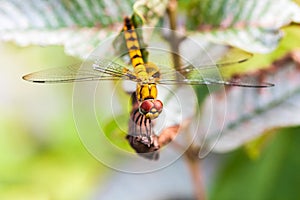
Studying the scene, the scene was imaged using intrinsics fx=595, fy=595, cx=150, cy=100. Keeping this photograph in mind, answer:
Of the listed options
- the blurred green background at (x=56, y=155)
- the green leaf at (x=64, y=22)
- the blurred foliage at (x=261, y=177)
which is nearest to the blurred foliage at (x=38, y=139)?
the blurred green background at (x=56, y=155)

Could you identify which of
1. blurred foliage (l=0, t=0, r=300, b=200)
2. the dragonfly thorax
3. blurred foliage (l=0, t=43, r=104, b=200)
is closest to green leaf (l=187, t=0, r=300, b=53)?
blurred foliage (l=0, t=0, r=300, b=200)

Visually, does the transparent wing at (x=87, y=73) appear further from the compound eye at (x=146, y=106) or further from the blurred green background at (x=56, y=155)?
the blurred green background at (x=56, y=155)

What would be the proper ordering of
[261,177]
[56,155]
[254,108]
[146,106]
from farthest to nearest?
[56,155]
[261,177]
[254,108]
[146,106]

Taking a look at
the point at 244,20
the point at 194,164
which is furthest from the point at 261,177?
the point at 244,20

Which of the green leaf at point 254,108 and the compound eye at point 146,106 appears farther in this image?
the green leaf at point 254,108

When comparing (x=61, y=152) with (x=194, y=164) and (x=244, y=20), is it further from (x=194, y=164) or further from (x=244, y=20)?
(x=244, y=20)

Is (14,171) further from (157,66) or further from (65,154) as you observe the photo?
(157,66)

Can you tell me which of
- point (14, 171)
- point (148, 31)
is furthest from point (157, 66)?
point (14, 171)
